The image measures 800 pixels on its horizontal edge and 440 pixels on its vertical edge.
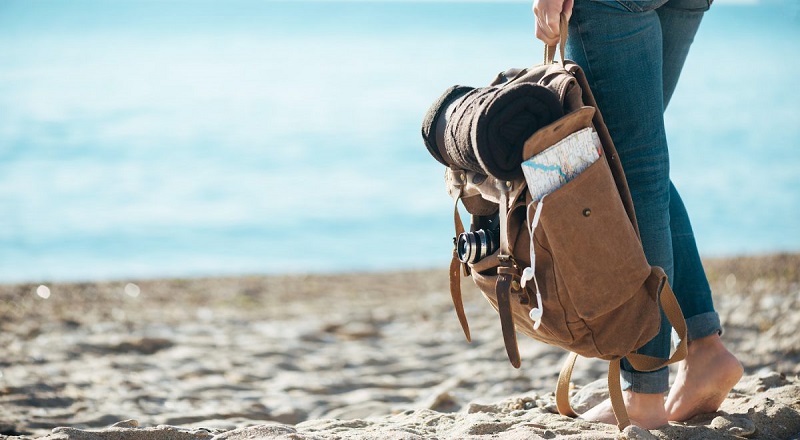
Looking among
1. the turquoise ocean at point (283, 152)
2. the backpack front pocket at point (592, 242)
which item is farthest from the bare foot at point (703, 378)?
the turquoise ocean at point (283, 152)

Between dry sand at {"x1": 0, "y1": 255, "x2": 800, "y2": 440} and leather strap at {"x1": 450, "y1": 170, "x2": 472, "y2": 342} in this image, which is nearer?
leather strap at {"x1": 450, "y1": 170, "x2": 472, "y2": 342}

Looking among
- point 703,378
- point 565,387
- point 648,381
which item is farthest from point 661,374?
point 565,387

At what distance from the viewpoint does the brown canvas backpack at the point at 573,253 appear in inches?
70.0

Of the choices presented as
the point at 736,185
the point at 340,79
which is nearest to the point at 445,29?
the point at 340,79

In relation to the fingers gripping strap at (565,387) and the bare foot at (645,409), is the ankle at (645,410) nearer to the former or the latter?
the bare foot at (645,409)

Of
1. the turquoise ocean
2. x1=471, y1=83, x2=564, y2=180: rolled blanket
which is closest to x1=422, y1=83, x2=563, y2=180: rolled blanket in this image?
x1=471, y1=83, x2=564, y2=180: rolled blanket

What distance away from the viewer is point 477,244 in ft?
6.42

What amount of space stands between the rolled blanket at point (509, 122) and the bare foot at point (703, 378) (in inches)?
33.7

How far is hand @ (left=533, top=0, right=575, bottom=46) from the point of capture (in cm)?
194

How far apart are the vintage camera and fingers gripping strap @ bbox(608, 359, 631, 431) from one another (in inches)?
15.7

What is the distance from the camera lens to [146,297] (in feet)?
19.6

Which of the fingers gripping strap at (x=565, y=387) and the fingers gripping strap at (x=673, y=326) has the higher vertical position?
the fingers gripping strap at (x=673, y=326)

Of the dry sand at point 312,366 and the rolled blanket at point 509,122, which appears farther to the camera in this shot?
the dry sand at point 312,366

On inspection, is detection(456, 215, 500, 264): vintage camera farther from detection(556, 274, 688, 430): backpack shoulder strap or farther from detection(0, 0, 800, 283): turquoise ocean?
detection(0, 0, 800, 283): turquoise ocean
